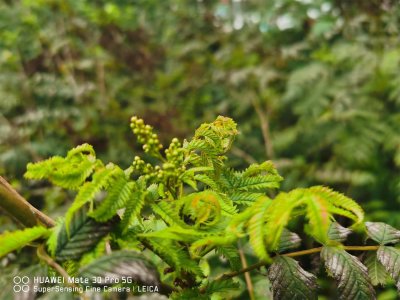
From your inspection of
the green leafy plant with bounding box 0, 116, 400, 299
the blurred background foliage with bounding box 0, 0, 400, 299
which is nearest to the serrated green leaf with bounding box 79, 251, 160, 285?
the green leafy plant with bounding box 0, 116, 400, 299

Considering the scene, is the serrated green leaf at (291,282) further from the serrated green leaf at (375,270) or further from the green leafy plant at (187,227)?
the serrated green leaf at (375,270)

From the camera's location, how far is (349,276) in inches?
23.8

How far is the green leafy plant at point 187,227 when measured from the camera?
502 millimetres

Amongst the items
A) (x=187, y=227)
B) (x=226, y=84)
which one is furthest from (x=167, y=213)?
(x=226, y=84)

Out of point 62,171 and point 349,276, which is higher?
point 62,171

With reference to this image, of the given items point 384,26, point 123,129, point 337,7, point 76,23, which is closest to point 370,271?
point 123,129

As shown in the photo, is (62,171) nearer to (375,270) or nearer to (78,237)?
(78,237)

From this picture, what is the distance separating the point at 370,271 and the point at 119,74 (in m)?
3.33

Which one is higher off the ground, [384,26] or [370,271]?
[384,26]

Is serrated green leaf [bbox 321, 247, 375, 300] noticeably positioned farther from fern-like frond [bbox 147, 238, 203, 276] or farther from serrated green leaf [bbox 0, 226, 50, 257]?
serrated green leaf [bbox 0, 226, 50, 257]

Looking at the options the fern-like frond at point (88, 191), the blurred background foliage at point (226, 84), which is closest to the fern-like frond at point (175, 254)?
the fern-like frond at point (88, 191)

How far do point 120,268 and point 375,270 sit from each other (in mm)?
440

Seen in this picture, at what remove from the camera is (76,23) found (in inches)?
140

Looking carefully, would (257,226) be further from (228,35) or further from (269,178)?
(228,35)
